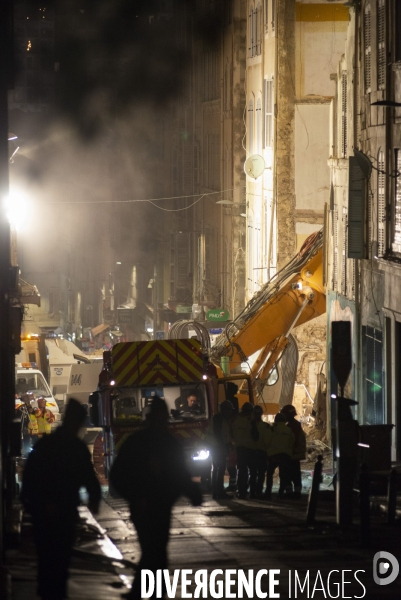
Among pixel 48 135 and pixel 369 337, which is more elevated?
pixel 48 135

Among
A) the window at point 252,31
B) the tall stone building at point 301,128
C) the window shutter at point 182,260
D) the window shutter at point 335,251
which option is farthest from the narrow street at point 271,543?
the window shutter at point 182,260

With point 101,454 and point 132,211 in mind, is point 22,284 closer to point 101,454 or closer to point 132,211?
point 101,454

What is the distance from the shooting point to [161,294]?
194 ft

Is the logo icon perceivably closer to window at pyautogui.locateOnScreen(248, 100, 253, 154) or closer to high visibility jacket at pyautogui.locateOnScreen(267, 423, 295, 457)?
high visibility jacket at pyautogui.locateOnScreen(267, 423, 295, 457)

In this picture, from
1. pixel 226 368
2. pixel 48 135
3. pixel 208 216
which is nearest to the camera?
pixel 226 368

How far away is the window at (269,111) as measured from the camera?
116 ft

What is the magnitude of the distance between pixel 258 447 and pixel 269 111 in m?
19.9

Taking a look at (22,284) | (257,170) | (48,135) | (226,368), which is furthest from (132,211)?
(226,368)

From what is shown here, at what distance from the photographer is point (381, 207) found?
22.5 metres

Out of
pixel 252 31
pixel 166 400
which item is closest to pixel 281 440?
pixel 166 400

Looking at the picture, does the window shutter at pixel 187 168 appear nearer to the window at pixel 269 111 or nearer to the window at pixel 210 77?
the window at pixel 210 77

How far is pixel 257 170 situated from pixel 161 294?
24.2 m

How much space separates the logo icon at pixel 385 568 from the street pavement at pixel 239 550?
7cm

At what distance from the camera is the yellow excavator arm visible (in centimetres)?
2728
